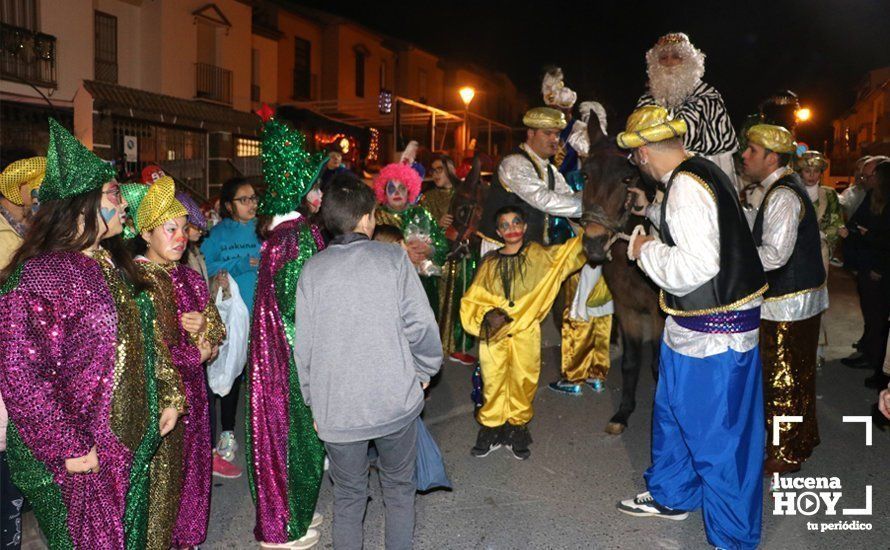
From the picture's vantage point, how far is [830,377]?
6980mm

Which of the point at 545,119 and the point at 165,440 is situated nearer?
the point at 165,440

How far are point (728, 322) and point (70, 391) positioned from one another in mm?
2922

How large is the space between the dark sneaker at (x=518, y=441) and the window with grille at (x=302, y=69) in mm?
24917

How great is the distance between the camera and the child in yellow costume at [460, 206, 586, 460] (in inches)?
186

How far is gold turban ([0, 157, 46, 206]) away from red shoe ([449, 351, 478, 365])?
16.4ft

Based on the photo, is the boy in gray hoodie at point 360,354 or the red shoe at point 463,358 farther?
the red shoe at point 463,358

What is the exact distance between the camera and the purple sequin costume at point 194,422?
3217 mm

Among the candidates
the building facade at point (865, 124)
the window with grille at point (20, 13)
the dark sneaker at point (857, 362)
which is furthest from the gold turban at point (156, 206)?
the building facade at point (865, 124)

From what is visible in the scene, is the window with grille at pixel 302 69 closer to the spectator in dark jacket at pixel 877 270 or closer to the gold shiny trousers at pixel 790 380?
the spectator in dark jacket at pixel 877 270

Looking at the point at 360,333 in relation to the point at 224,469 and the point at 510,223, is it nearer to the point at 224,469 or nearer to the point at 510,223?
the point at 510,223

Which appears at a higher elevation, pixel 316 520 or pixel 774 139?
pixel 774 139

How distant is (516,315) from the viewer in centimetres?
475

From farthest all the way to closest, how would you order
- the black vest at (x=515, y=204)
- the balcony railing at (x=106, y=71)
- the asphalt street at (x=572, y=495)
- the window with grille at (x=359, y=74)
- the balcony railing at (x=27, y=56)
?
1. the window with grille at (x=359, y=74)
2. the balcony railing at (x=106, y=71)
3. the balcony railing at (x=27, y=56)
4. the black vest at (x=515, y=204)
5. the asphalt street at (x=572, y=495)

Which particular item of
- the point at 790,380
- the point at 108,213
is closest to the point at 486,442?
the point at 790,380
